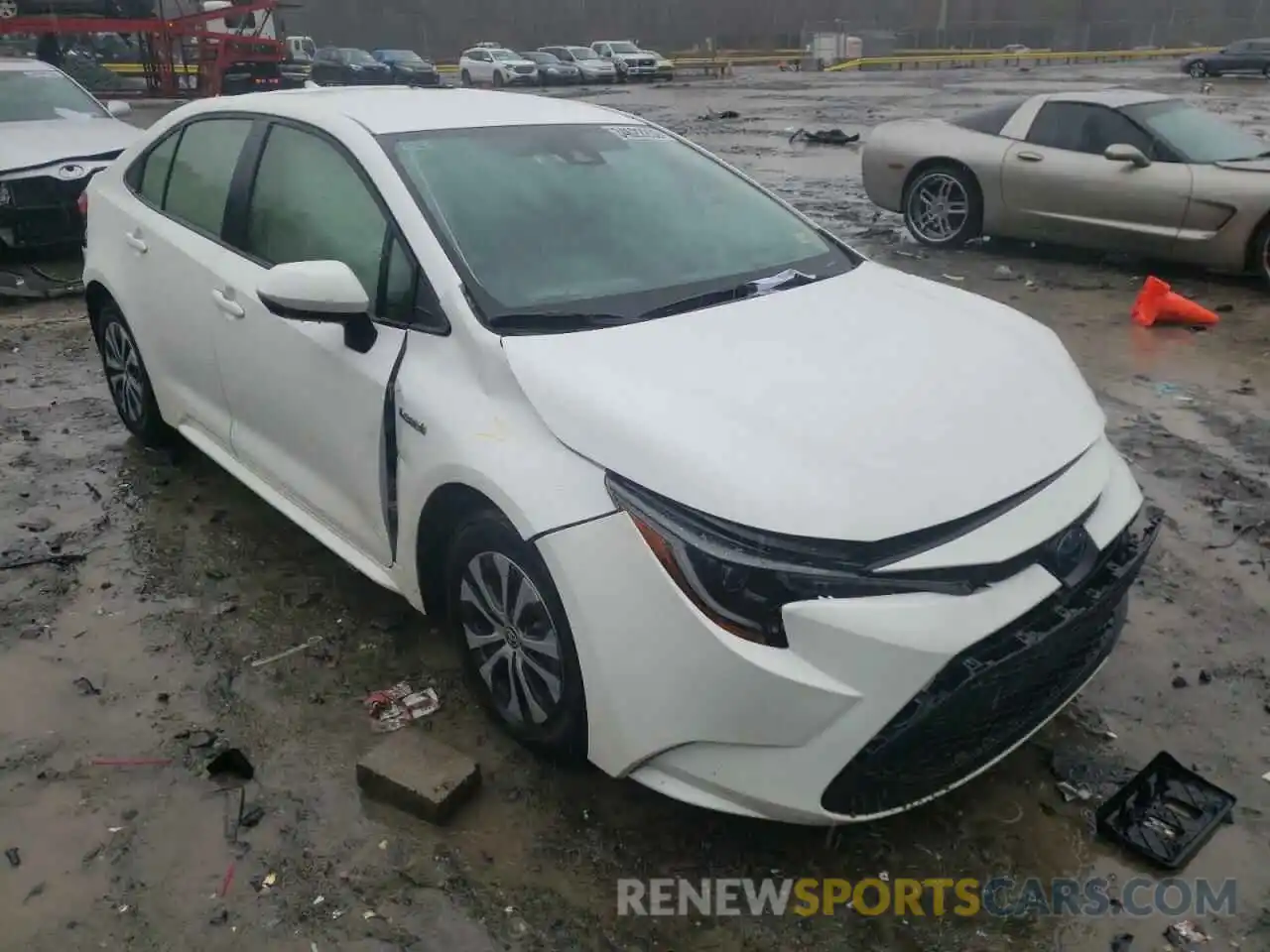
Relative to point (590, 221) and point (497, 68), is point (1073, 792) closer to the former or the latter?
point (590, 221)

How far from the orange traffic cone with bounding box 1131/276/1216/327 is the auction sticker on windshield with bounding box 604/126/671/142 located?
461 cm

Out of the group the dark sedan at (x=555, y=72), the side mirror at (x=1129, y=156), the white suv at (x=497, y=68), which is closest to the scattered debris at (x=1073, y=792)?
the side mirror at (x=1129, y=156)

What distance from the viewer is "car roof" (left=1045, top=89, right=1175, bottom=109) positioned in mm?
8586

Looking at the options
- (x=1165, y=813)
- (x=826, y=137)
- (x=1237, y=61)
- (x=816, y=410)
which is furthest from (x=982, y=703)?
(x=1237, y=61)

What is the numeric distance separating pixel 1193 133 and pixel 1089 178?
34.0 inches

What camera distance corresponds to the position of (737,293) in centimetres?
319

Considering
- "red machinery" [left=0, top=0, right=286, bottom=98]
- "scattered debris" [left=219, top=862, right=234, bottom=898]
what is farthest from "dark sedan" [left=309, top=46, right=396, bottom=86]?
"scattered debris" [left=219, top=862, right=234, bottom=898]

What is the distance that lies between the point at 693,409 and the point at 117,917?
182 centimetres

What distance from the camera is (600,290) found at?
306 centimetres

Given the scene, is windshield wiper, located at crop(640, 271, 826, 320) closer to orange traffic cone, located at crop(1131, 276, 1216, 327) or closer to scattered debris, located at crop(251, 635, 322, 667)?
scattered debris, located at crop(251, 635, 322, 667)

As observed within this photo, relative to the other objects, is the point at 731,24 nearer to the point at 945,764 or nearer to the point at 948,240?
the point at 948,240

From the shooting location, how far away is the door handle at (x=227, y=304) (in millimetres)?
3666

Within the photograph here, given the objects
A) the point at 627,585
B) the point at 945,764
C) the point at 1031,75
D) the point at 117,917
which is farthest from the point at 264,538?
the point at 1031,75

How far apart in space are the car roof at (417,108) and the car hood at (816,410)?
3.72ft
